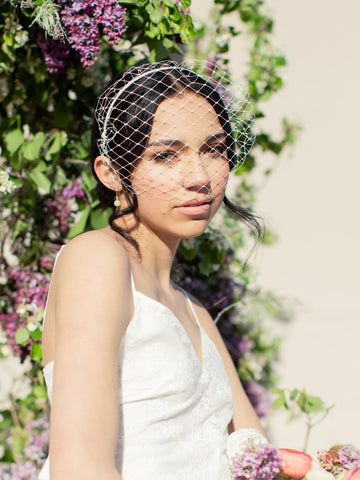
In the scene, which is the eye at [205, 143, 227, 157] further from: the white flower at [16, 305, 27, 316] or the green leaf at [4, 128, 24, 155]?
the white flower at [16, 305, 27, 316]

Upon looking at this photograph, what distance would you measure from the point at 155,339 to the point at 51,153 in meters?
0.91

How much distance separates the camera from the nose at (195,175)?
146 cm

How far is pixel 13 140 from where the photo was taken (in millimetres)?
1962

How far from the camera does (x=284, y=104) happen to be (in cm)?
483

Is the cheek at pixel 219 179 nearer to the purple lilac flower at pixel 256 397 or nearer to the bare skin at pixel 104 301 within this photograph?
the bare skin at pixel 104 301

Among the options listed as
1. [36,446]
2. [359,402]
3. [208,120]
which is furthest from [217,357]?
[359,402]

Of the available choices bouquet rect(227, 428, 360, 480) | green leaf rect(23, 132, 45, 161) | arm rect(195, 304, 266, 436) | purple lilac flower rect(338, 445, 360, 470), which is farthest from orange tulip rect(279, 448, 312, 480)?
green leaf rect(23, 132, 45, 161)

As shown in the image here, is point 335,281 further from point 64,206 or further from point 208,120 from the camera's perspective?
point 208,120

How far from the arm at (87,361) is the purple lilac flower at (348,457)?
53 centimetres

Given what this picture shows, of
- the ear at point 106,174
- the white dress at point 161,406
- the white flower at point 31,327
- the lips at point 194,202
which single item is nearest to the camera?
the white dress at point 161,406

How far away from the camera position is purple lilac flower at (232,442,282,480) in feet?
4.12

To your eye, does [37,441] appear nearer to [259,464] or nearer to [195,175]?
[259,464]

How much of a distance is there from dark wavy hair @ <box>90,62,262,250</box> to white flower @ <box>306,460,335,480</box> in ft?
2.43

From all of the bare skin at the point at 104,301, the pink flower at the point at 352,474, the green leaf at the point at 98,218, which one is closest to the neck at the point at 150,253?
the bare skin at the point at 104,301
